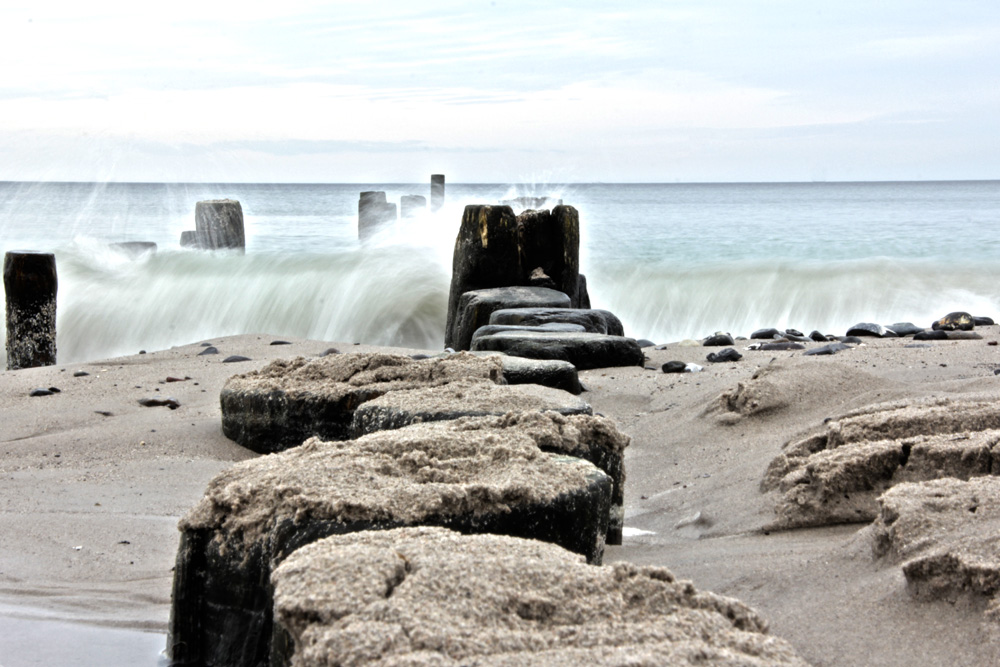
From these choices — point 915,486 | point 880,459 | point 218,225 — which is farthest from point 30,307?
point 218,225

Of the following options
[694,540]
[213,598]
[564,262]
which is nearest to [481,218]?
[564,262]

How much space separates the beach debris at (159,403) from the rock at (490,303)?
2.20 metres

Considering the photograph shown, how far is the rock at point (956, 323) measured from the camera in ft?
25.6

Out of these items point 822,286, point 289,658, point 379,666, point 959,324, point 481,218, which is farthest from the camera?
point 822,286

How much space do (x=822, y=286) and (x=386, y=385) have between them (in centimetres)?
981

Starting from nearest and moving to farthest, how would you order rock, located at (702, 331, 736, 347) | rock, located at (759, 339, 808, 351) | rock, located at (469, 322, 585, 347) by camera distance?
rock, located at (469, 322, 585, 347) < rock, located at (759, 339, 808, 351) < rock, located at (702, 331, 736, 347)

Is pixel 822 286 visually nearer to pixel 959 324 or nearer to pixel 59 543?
pixel 959 324

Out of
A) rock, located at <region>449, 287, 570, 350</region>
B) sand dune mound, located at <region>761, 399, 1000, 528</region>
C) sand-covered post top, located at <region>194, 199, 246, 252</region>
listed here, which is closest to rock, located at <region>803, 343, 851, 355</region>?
rock, located at <region>449, 287, 570, 350</region>

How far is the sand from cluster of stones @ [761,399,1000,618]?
0.17 ft

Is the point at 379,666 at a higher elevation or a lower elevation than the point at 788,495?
higher

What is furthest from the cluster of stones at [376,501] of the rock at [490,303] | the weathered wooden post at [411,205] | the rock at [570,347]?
the weathered wooden post at [411,205]

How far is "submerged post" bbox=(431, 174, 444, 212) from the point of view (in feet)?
74.3

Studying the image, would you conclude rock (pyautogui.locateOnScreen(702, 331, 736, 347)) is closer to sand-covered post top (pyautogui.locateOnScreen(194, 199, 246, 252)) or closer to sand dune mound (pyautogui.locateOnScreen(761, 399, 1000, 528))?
sand dune mound (pyautogui.locateOnScreen(761, 399, 1000, 528))

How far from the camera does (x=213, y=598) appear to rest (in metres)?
1.97
